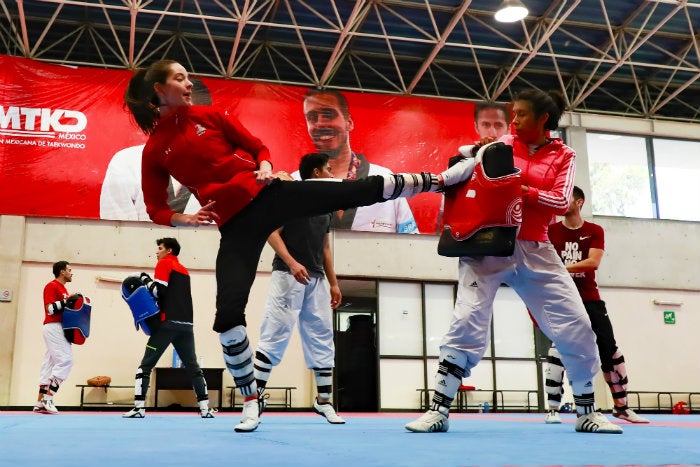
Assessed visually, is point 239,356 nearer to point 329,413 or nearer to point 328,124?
point 329,413

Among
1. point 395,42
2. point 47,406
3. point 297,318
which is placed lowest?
point 47,406

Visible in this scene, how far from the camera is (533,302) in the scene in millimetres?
3730

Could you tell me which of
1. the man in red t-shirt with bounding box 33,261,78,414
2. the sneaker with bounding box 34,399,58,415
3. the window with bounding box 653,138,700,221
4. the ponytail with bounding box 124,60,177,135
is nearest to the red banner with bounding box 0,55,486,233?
the man in red t-shirt with bounding box 33,261,78,414

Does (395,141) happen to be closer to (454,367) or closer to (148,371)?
(148,371)

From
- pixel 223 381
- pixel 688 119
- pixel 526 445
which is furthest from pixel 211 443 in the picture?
pixel 688 119

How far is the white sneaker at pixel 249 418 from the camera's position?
11.8 ft

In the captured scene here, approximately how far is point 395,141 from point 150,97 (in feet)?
33.4

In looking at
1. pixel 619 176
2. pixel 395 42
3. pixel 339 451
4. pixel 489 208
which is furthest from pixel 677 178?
pixel 339 451

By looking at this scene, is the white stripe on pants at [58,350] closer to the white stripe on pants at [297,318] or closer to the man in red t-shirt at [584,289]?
the white stripe on pants at [297,318]

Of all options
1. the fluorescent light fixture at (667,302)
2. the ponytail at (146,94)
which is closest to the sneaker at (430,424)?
the ponytail at (146,94)

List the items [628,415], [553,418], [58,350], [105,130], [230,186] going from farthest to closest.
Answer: [105,130], [58,350], [628,415], [553,418], [230,186]

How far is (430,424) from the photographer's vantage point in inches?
140

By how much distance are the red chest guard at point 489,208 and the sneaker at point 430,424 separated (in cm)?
84

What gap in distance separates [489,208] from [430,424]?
1.14 metres
